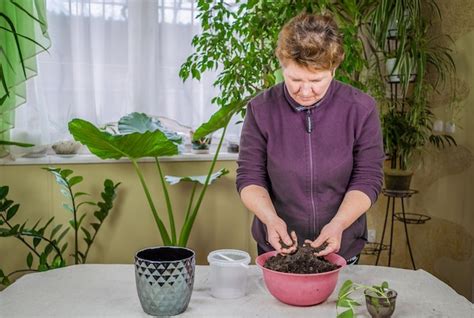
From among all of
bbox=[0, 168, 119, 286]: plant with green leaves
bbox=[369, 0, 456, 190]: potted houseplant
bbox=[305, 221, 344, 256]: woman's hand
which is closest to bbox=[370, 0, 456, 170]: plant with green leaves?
bbox=[369, 0, 456, 190]: potted houseplant

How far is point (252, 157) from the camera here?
1.56 m

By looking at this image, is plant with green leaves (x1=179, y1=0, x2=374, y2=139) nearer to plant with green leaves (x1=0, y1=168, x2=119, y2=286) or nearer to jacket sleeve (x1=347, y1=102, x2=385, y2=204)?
plant with green leaves (x1=0, y1=168, x2=119, y2=286)

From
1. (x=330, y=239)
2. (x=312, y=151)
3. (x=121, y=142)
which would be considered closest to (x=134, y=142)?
(x=121, y=142)

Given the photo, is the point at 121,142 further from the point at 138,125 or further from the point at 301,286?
the point at 301,286

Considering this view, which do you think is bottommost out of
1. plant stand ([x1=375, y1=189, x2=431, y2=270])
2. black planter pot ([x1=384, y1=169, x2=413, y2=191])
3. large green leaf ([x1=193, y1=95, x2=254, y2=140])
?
plant stand ([x1=375, y1=189, x2=431, y2=270])

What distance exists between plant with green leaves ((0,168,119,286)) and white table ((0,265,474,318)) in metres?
1.15

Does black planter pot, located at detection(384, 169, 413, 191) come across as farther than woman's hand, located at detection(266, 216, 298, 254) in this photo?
Yes

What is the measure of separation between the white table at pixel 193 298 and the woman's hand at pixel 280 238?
114 millimetres

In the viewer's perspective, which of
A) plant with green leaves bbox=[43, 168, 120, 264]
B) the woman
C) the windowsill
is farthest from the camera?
the windowsill

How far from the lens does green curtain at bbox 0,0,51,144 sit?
242cm

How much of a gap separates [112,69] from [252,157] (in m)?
1.58

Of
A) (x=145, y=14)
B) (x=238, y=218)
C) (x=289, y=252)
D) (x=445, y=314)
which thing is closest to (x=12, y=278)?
(x=238, y=218)

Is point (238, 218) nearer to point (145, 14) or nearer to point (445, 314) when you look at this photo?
point (145, 14)

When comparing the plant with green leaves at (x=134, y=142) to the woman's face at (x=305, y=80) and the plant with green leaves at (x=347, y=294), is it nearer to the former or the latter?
the woman's face at (x=305, y=80)
